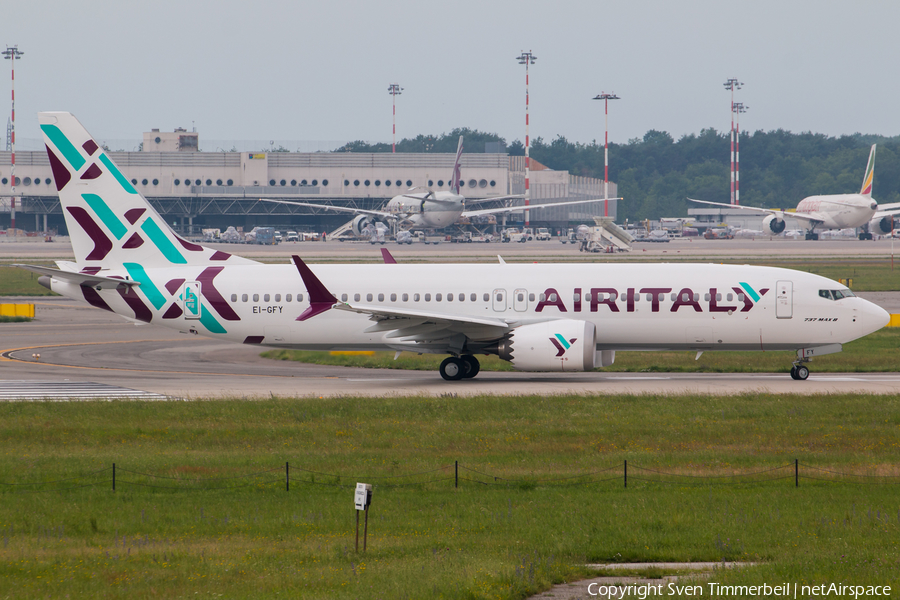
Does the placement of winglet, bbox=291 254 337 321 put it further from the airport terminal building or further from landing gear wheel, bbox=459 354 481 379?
the airport terminal building

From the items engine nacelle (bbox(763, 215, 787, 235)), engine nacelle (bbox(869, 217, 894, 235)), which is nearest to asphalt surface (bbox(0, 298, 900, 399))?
engine nacelle (bbox(763, 215, 787, 235))

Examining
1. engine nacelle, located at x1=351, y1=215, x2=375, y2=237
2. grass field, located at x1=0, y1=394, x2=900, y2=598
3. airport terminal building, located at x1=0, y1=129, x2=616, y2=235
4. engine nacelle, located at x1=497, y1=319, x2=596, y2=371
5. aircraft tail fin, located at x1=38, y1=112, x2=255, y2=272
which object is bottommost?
grass field, located at x1=0, y1=394, x2=900, y2=598

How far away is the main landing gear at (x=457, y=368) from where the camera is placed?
35.8 metres

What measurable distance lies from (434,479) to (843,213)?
135 meters

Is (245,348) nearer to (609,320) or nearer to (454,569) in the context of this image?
(609,320)

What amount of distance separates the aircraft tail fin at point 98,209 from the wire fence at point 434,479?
17507 mm

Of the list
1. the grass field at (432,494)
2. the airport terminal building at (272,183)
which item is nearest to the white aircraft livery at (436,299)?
the grass field at (432,494)

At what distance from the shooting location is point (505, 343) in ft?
112

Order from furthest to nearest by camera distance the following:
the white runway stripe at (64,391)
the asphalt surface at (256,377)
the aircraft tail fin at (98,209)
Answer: the aircraft tail fin at (98,209) < the asphalt surface at (256,377) < the white runway stripe at (64,391)

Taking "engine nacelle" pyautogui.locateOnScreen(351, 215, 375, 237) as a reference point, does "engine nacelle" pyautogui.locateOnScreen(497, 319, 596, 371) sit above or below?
below

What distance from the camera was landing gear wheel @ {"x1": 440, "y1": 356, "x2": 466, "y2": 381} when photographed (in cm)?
3581

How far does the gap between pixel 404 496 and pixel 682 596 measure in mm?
7705

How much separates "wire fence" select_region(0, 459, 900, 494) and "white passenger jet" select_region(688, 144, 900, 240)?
115m

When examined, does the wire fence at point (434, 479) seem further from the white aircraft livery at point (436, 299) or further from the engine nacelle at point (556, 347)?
the white aircraft livery at point (436, 299)
